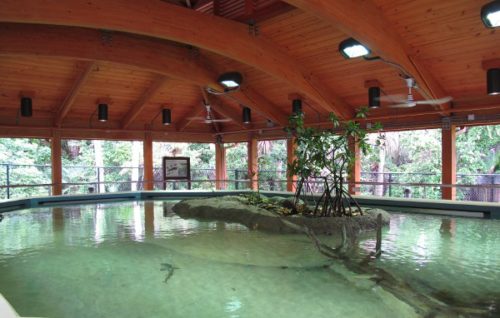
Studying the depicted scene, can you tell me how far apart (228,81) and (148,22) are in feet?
7.88

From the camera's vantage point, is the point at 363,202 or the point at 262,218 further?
the point at 363,202

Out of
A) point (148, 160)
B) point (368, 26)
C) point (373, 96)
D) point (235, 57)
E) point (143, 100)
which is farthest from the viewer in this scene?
point (148, 160)

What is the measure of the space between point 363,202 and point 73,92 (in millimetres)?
7379

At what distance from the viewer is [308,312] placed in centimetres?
282

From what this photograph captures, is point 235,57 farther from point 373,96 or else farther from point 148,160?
point 148,160

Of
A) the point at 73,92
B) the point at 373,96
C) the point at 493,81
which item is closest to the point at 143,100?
the point at 73,92

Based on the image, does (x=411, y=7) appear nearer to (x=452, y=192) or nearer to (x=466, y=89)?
(x=466, y=89)

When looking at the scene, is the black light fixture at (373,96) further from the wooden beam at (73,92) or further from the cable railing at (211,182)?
the wooden beam at (73,92)

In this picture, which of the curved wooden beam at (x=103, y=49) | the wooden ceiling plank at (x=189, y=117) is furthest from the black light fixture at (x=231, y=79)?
the wooden ceiling plank at (x=189, y=117)

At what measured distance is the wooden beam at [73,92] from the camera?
8.19 meters

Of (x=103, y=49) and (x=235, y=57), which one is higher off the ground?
(x=103, y=49)

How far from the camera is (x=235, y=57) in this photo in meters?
6.79

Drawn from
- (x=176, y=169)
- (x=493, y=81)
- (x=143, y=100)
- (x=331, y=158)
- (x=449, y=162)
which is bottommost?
(x=176, y=169)

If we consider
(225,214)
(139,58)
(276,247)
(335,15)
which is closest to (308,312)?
(276,247)
